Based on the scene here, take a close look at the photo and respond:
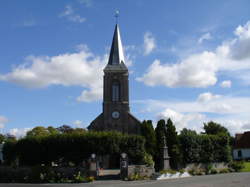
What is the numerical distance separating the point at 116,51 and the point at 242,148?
116ft

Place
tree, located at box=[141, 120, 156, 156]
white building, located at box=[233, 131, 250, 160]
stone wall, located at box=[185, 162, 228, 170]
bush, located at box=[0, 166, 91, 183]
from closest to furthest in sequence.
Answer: bush, located at box=[0, 166, 91, 183] < stone wall, located at box=[185, 162, 228, 170] < tree, located at box=[141, 120, 156, 156] < white building, located at box=[233, 131, 250, 160]

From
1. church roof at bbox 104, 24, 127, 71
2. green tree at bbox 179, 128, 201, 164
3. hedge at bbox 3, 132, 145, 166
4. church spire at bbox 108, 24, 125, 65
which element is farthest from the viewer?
church spire at bbox 108, 24, 125, 65

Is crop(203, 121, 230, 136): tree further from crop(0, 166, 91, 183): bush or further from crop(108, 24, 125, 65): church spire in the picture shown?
crop(0, 166, 91, 183): bush

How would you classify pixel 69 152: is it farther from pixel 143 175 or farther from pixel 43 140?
pixel 143 175

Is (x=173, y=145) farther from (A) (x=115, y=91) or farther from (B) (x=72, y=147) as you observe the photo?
(A) (x=115, y=91)

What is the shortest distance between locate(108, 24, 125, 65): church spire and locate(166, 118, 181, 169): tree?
48.8ft

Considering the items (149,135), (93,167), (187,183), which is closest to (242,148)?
(149,135)

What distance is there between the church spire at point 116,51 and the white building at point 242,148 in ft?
110

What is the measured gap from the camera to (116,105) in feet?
160

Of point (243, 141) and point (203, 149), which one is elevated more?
point (243, 141)

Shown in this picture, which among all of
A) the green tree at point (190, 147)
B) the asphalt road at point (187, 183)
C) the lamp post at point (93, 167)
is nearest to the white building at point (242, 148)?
the green tree at point (190, 147)

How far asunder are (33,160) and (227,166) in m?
23.1

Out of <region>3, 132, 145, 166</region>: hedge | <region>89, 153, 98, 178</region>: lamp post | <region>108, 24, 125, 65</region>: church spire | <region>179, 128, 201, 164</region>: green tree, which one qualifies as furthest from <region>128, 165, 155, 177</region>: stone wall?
<region>108, 24, 125, 65</region>: church spire

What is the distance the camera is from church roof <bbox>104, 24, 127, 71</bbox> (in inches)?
1984
